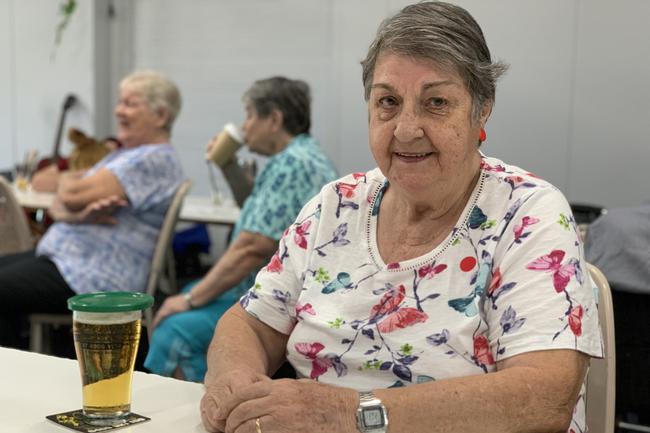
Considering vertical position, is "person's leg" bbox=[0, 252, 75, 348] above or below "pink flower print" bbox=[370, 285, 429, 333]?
below

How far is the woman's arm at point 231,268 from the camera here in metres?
2.87

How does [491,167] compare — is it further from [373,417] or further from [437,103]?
[373,417]

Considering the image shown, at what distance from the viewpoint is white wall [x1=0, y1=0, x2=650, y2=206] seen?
4.62 m

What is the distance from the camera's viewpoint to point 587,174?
4.76 metres

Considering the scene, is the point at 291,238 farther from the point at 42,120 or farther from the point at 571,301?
the point at 42,120

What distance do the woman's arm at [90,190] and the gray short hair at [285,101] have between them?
636 millimetres

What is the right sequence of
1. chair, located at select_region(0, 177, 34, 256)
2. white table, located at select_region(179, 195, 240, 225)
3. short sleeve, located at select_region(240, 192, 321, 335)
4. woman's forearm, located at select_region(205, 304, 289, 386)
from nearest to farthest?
woman's forearm, located at select_region(205, 304, 289, 386), short sleeve, located at select_region(240, 192, 321, 335), chair, located at select_region(0, 177, 34, 256), white table, located at select_region(179, 195, 240, 225)

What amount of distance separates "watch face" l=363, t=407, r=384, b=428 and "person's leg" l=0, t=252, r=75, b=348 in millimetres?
2384

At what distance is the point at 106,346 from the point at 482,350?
1.94 feet

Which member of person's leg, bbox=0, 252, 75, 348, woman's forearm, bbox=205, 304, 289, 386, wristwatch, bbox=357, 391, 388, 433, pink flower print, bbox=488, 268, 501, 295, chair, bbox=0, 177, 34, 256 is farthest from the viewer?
chair, bbox=0, 177, 34, 256

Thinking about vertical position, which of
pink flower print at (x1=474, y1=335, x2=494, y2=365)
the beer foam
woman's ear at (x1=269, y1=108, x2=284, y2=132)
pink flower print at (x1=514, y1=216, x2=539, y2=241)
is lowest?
pink flower print at (x1=474, y1=335, x2=494, y2=365)

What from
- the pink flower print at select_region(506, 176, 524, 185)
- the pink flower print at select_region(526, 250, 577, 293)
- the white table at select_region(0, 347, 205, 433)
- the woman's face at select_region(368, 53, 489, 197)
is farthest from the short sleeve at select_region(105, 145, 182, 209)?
the pink flower print at select_region(526, 250, 577, 293)

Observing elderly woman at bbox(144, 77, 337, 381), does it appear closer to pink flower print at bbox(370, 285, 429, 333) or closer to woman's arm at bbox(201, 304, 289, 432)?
woman's arm at bbox(201, 304, 289, 432)

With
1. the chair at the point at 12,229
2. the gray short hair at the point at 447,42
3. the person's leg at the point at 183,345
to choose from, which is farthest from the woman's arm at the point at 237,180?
the gray short hair at the point at 447,42
